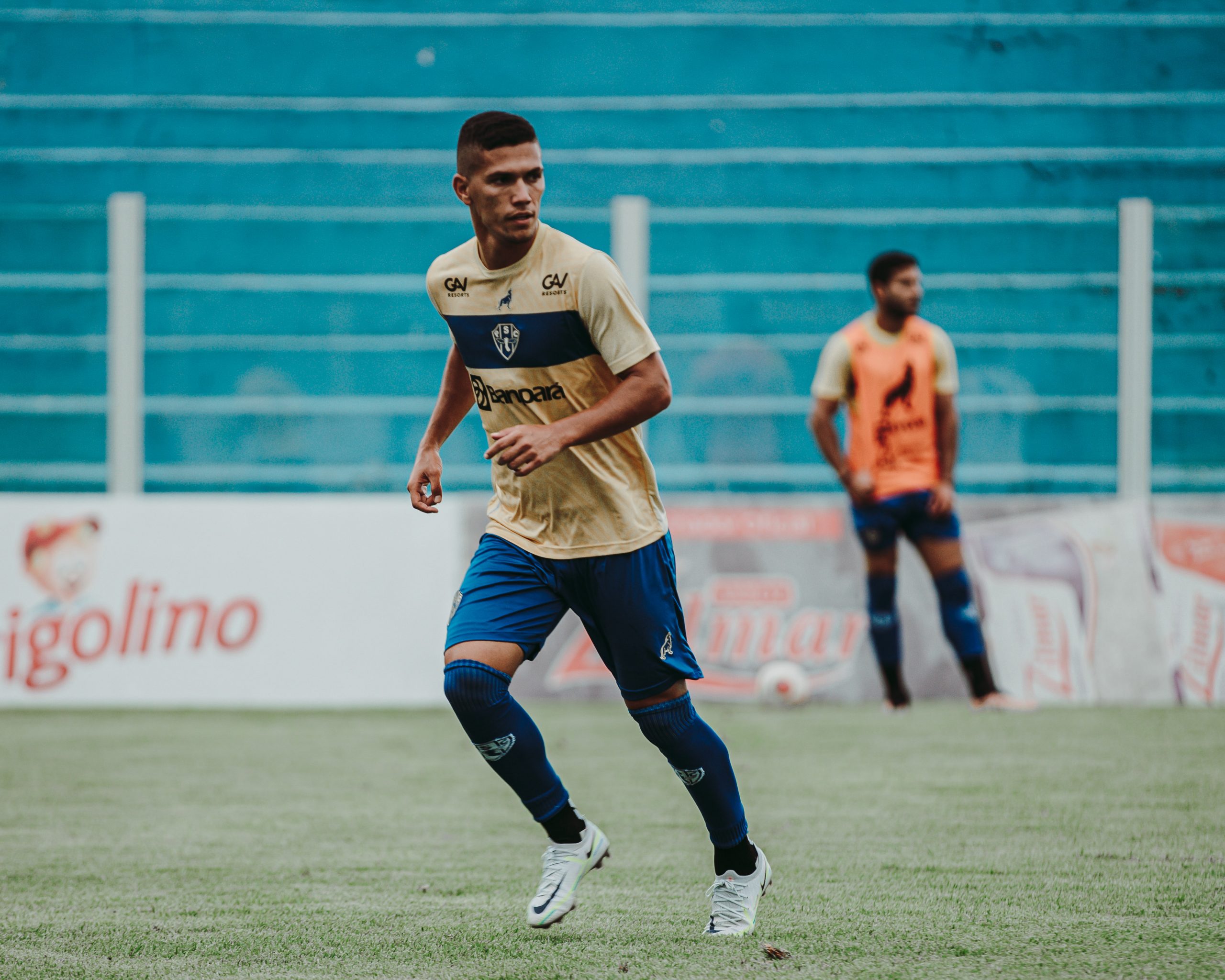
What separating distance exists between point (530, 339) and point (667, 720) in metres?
0.95

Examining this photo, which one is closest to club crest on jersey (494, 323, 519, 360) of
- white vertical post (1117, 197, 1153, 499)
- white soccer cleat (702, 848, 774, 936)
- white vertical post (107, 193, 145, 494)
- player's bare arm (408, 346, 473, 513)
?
player's bare arm (408, 346, 473, 513)

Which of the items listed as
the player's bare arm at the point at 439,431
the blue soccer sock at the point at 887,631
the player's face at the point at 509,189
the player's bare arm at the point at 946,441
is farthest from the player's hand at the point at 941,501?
the player's face at the point at 509,189

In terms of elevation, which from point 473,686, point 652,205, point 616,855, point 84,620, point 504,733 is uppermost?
point 652,205

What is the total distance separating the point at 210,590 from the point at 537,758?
5.55m

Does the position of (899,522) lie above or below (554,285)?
below

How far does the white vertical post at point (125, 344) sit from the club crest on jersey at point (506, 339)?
6.47 m

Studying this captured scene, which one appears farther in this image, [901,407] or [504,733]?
[901,407]

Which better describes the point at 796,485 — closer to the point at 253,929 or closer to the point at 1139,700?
the point at 1139,700

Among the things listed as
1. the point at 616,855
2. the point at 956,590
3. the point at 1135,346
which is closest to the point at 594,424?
the point at 616,855

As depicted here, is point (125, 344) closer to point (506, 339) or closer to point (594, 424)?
point (506, 339)

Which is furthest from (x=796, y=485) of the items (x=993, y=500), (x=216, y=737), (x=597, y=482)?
(x=597, y=482)

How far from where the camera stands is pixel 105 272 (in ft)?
40.5

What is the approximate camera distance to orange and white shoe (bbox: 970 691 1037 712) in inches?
321

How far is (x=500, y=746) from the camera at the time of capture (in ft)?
11.9
